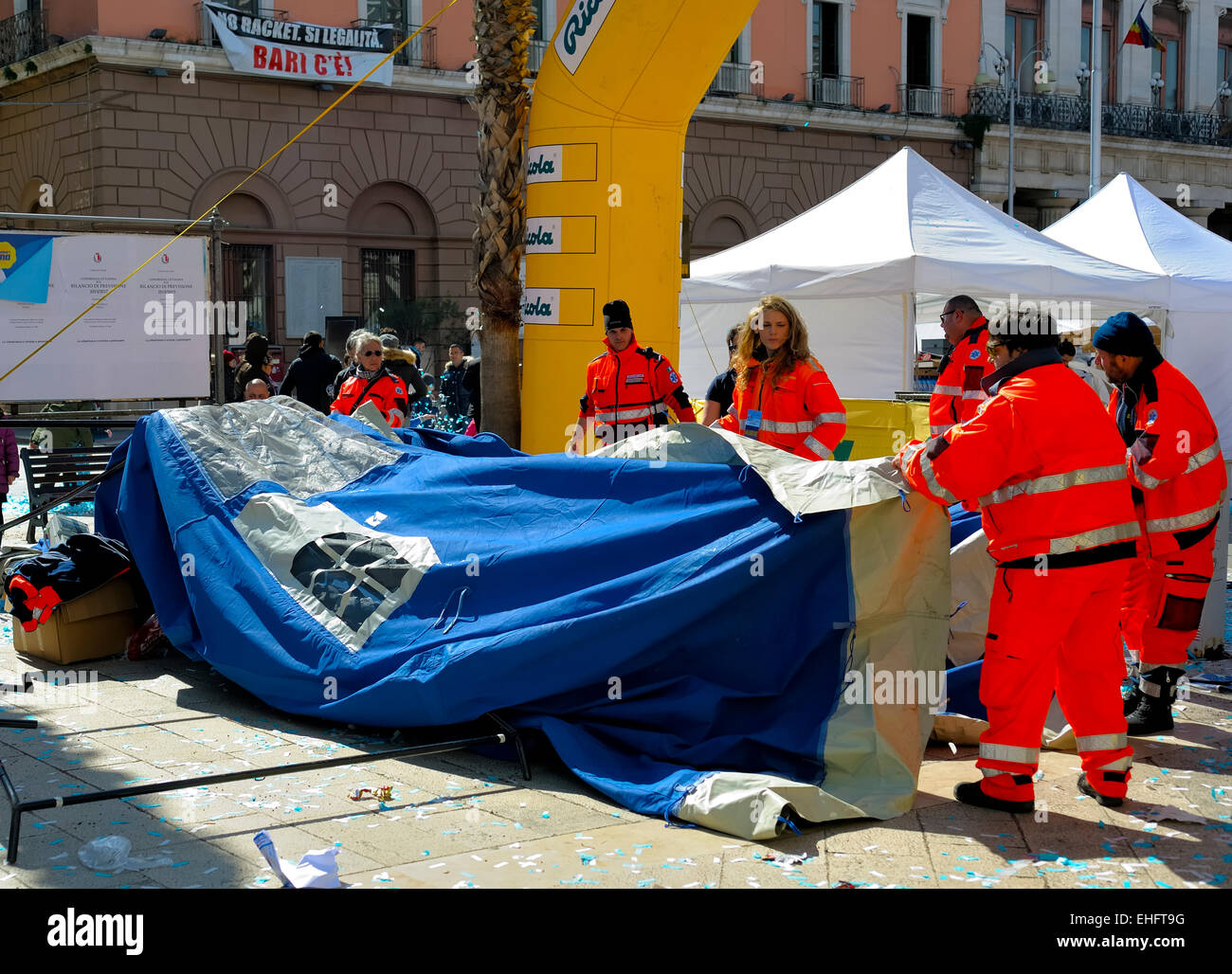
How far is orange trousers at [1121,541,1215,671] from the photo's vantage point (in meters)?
6.23

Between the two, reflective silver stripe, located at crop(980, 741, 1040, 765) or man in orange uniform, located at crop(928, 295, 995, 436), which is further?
man in orange uniform, located at crop(928, 295, 995, 436)

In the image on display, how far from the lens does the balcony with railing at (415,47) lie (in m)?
26.5

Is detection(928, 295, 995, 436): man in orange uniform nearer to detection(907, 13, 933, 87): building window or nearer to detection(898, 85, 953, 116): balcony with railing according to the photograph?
detection(898, 85, 953, 116): balcony with railing

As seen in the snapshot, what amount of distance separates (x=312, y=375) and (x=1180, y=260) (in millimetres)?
9647

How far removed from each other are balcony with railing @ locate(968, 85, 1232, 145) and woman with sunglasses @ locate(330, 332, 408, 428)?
29.4 metres

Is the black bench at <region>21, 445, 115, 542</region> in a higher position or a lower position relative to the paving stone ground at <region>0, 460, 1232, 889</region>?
higher

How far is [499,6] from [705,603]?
665 centimetres

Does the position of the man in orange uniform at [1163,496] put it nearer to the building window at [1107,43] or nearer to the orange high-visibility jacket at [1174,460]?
the orange high-visibility jacket at [1174,460]

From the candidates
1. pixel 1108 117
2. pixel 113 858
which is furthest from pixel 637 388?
pixel 1108 117

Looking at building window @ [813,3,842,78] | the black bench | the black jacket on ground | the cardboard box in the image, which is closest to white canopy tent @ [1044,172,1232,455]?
the black jacket on ground

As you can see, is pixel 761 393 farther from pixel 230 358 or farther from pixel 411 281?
pixel 411 281

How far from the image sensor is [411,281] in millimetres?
27906
